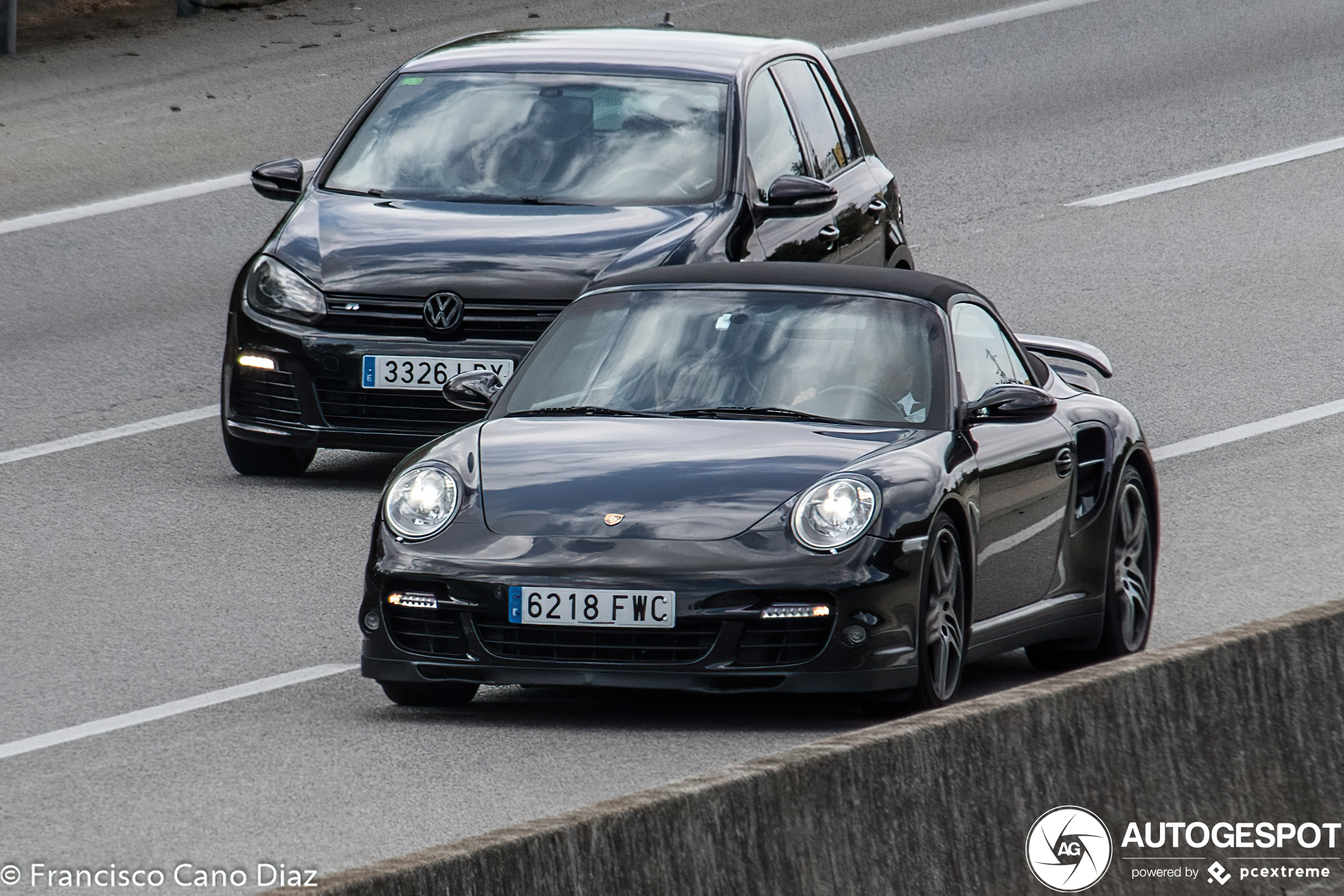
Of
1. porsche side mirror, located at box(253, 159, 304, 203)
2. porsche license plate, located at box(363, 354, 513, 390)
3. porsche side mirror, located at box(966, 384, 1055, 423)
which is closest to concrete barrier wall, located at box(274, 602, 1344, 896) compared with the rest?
porsche side mirror, located at box(966, 384, 1055, 423)

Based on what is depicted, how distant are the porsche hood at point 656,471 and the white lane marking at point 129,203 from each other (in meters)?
9.21

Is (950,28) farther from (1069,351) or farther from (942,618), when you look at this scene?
(942,618)

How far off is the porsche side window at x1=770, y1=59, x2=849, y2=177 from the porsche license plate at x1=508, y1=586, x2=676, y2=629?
5661 mm

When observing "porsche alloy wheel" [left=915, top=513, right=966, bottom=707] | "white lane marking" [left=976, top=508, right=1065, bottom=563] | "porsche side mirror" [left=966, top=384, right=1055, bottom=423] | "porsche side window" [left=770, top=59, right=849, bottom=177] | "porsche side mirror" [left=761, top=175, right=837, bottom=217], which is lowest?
"porsche alloy wheel" [left=915, top=513, right=966, bottom=707]

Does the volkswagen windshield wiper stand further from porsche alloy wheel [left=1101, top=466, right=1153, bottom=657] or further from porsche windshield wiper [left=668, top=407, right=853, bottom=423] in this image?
porsche windshield wiper [left=668, top=407, right=853, bottom=423]

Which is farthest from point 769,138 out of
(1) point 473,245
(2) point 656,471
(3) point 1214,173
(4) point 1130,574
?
(3) point 1214,173

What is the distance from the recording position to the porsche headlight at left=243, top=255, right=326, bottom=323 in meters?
11.5

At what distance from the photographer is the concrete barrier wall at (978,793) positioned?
4.40 metres

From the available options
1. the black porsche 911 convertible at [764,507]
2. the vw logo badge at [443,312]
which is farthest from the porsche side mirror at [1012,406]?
the vw logo badge at [443,312]

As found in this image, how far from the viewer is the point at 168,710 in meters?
8.11

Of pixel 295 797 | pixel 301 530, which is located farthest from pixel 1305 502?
pixel 295 797

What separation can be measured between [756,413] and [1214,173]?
35.9 feet

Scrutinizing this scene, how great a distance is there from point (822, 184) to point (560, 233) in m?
1.31

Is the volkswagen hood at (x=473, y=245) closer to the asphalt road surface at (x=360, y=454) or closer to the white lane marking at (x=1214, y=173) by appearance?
the asphalt road surface at (x=360, y=454)
